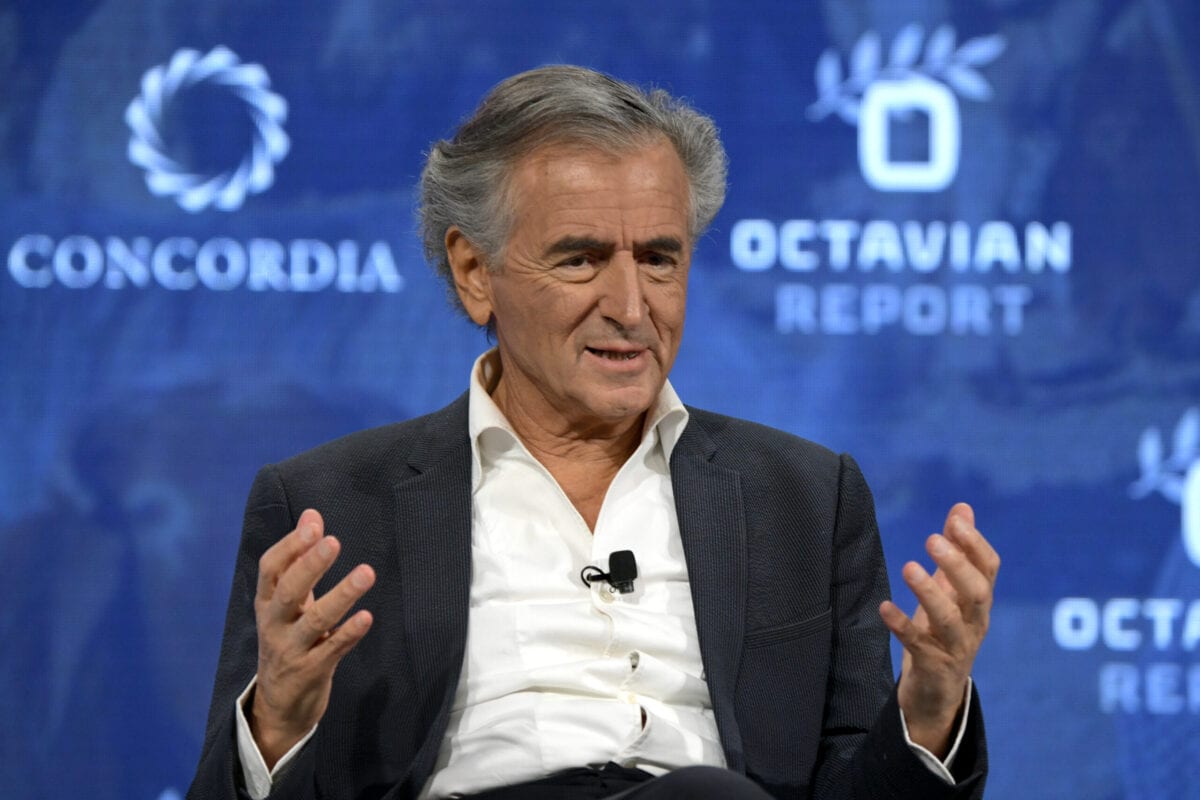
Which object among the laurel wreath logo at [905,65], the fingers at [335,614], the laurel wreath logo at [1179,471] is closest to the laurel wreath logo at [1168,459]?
the laurel wreath logo at [1179,471]

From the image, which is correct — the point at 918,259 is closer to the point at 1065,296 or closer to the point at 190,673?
the point at 1065,296

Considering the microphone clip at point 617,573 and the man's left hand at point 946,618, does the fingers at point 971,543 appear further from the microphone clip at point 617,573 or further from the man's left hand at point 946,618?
the microphone clip at point 617,573

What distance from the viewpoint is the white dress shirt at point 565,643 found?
74.2 inches

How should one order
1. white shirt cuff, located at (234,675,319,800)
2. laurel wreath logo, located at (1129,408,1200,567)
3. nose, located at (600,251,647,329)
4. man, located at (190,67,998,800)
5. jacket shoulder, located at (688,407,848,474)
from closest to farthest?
white shirt cuff, located at (234,675,319,800) < man, located at (190,67,998,800) < nose, located at (600,251,647,329) < jacket shoulder, located at (688,407,848,474) < laurel wreath logo, located at (1129,408,1200,567)

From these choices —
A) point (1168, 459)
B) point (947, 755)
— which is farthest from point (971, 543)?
point (1168, 459)

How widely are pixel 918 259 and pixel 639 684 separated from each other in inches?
55.1

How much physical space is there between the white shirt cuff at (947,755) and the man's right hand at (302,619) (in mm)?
679

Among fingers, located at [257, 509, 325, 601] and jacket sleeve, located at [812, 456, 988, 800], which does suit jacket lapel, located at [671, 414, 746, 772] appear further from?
fingers, located at [257, 509, 325, 601]

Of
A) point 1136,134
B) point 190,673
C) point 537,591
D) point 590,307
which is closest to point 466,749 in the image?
point 537,591

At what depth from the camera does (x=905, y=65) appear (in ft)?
9.95

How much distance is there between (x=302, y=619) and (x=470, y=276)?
765 millimetres

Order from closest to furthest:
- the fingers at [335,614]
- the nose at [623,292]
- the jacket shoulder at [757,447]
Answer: the fingers at [335,614], the nose at [623,292], the jacket shoulder at [757,447]

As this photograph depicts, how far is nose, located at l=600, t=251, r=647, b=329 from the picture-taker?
79.0 inches

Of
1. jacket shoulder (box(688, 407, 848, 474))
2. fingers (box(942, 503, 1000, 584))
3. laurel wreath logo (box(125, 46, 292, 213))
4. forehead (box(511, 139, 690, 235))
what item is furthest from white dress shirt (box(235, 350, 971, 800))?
laurel wreath logo (box(125, 46, 292, 213))
